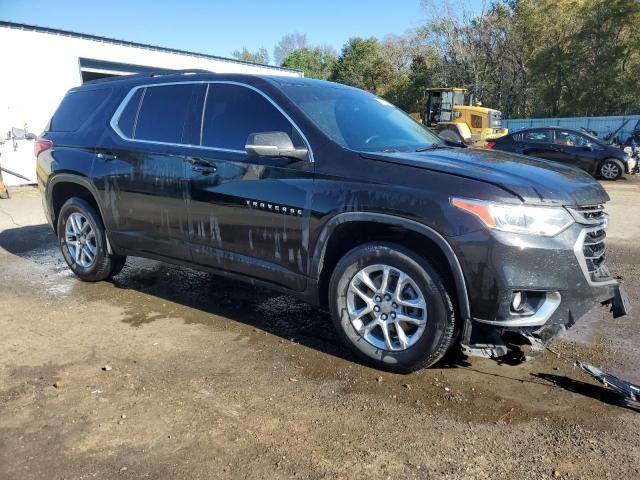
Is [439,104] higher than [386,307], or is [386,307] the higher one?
[439,104]

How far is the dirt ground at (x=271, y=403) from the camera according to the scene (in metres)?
2.71

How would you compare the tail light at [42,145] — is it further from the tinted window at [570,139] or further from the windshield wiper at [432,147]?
the tinted window at [570,139]

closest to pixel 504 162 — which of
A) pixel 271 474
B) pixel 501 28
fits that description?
pixel 271 474

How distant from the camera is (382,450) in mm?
2807

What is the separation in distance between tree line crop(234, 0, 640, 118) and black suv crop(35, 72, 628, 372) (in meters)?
35.9

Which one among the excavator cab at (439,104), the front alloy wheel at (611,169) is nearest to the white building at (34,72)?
the excavator cab at (439,104)

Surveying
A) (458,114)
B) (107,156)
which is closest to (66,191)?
(107,156)

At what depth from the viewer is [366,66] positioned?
5062 centimetres

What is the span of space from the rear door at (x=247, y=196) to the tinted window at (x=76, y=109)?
1.65 m

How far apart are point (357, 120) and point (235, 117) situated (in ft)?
3.16

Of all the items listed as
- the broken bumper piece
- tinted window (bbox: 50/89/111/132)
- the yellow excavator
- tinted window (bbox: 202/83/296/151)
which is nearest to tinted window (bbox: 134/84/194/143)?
tinted window (bbox: 202/83/296/151)

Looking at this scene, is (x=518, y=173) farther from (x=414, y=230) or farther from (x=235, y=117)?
(x=235, y=117)

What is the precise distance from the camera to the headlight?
3.14 metres

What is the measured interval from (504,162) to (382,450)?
2098 mm
